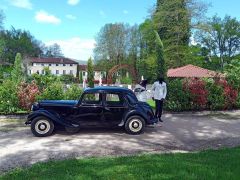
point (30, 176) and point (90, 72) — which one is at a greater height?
point (90, 72)

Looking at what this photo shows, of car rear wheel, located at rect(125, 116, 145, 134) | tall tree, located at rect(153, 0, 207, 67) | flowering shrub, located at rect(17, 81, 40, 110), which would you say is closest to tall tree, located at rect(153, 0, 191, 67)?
tall tree, located at rect(153, 0, 207, 67)

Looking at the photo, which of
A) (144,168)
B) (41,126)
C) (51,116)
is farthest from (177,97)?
(144,168)

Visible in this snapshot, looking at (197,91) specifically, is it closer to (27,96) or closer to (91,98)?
(91,98)

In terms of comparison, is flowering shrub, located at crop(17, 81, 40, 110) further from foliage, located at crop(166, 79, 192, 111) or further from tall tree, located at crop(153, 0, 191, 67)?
tall tree, located at crop(153, 0, 191, 67)

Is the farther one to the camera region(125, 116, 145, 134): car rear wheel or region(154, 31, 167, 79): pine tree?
region(154, 31, 167, 79): pine tree

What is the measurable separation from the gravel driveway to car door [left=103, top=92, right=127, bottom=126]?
17.4 inches

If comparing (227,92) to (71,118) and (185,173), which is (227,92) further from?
(185,173)

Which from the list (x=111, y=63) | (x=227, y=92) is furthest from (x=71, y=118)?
(x=111, y=63)

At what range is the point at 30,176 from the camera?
21.7 ft

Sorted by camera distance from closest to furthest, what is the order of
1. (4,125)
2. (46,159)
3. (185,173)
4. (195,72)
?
(185,173) → (46,159) → (4,125) → (195,72)

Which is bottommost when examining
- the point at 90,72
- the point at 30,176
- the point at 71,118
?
the point at 30,176

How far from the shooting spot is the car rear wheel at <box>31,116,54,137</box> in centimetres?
1104

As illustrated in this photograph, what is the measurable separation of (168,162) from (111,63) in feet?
227

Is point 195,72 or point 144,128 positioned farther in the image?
point 195,72
